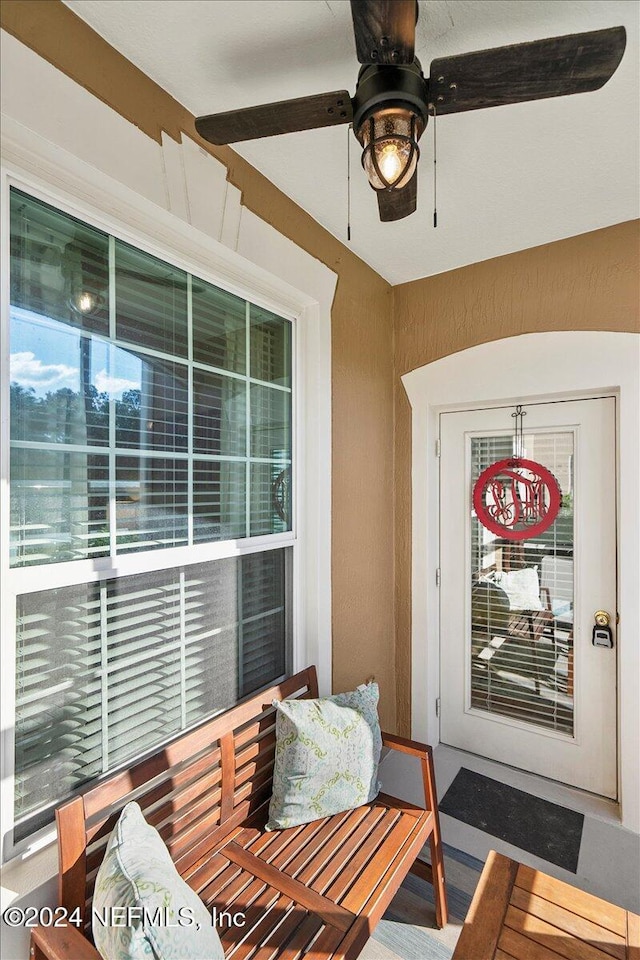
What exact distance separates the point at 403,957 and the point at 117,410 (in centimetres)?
195

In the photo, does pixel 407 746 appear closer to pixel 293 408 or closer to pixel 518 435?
pixel 293 408

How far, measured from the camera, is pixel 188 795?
4.84 feet

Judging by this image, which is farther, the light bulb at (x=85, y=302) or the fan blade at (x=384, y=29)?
the light bulb at (x=85, y=302)

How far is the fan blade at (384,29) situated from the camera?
88 cm

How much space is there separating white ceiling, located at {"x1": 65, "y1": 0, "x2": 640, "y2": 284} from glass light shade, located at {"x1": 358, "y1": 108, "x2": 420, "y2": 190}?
363mm

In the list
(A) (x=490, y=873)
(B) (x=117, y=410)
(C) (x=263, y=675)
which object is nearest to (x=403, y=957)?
(A) (x=490, y=873)

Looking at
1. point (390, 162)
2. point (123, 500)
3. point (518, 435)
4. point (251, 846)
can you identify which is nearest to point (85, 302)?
point (123, 500)

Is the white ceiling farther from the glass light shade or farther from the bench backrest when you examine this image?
the bench backrest

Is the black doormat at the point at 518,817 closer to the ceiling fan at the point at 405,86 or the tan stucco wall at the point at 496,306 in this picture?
the tan stucco wall at the point at 496,306

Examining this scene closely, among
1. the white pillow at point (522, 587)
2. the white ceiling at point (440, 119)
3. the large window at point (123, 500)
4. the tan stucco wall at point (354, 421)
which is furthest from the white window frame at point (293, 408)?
the white pillow at point (522, 587)

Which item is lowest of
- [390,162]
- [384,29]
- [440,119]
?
[390,162]

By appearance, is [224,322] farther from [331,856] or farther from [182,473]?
[331,856]

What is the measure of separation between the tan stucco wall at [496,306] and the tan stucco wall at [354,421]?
7 centimetres

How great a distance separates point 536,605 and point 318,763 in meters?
1.48
